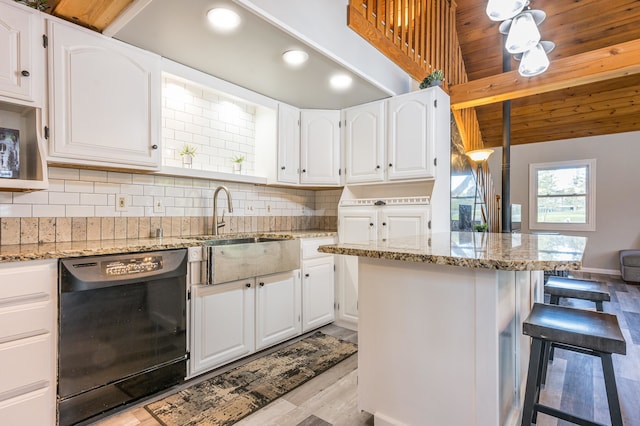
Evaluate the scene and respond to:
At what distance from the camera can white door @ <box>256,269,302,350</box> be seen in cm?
250

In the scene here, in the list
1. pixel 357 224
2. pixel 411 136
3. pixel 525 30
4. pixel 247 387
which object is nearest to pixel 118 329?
pixel 247 387

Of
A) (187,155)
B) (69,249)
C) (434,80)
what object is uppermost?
(434,80)

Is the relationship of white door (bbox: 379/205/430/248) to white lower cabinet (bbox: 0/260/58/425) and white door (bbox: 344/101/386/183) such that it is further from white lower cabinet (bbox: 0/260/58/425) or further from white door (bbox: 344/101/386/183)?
white lower cabinet (bbox: 0/260/58/425)

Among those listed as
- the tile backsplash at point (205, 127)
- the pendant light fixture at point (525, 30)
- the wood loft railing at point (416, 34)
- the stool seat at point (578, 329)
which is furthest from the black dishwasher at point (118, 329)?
the pendant light fixture at point (525, 30)

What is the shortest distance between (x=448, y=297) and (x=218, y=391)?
152cm

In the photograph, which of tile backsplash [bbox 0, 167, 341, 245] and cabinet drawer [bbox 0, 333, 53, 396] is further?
tile backsplash [bbox 0, 167, 341, 245]

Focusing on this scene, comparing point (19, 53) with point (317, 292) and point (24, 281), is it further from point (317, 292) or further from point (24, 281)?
point (317, 292)

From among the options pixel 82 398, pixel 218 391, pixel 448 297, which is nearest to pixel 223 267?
pixel 218 391

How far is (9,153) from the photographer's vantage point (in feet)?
5.69

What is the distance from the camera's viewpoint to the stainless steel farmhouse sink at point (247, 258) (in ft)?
6.99

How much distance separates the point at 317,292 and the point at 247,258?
0.96m

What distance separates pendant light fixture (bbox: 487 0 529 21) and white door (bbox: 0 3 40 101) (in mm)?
2722

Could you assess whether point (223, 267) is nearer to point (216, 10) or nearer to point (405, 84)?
point (216, 10)

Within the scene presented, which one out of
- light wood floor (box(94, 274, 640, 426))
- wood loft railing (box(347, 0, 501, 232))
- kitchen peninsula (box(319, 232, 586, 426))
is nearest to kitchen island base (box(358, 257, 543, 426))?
kitchen peninsula (box(319, 232, 586, 426))
